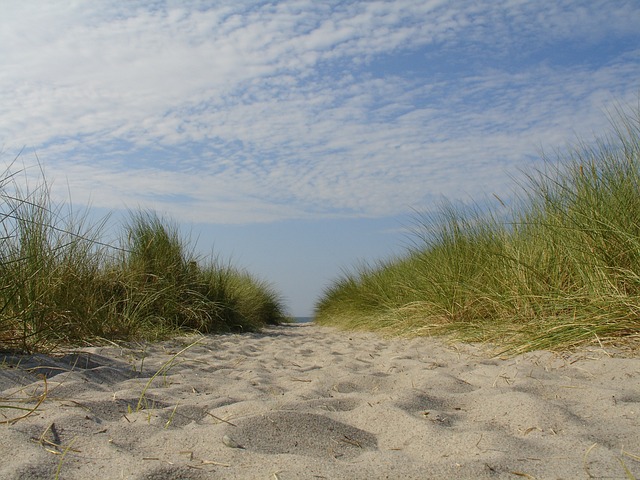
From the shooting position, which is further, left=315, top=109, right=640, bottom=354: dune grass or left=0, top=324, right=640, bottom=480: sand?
left=315, top=109, right=640, bottom=354: dune grass

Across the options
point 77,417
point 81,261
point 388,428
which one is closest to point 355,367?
point 388,428

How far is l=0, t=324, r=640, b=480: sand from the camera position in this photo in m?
1.21

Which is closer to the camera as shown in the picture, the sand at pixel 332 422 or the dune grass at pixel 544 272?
the sand at pixel 332 422

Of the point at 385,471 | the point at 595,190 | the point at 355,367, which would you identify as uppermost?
the point at 595,190

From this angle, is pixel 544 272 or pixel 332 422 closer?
pixel 332 422

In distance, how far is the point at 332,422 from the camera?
1617 millimetres

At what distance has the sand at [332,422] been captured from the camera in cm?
121

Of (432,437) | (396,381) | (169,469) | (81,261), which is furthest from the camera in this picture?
(81,261)

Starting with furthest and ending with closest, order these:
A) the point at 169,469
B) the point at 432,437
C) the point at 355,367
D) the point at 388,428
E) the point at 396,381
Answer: the point at 355,367
the point at 396,381
the point at 388,428
the point at 432,437
the point at 169,469

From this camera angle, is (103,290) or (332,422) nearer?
(332,422)

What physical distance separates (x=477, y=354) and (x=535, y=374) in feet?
2.81

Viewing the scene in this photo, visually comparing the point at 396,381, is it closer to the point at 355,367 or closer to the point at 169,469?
the point at 355,367

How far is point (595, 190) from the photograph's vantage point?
10.2 feet

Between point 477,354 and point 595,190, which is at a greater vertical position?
point 595,190
